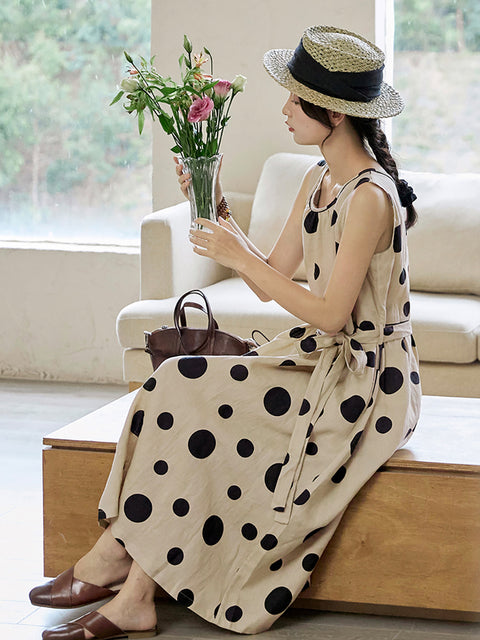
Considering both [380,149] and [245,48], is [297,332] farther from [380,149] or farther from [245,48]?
[245,48]

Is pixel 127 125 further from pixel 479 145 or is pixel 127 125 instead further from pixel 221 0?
pixel 479 145

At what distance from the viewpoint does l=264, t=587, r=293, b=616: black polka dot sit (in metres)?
1.96

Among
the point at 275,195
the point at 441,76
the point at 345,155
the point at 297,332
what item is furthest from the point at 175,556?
the point at 441,76

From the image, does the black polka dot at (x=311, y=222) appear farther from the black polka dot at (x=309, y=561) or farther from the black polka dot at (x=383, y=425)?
the black polka dot at (x=309, y=561)

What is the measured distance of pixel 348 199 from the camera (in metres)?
2.03

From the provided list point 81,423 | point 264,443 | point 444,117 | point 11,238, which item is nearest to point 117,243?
point 11,238

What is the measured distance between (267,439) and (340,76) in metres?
0.73

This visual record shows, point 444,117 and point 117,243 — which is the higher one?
point 444,117

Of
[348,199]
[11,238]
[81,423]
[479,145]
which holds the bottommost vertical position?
[11,238]

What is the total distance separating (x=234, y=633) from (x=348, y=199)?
881 millimetres

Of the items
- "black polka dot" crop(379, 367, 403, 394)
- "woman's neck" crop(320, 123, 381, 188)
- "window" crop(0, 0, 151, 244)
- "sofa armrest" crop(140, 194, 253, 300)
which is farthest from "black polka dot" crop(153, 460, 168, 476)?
"window" crop(0, 0, 151, 244)

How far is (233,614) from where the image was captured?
1955 mm

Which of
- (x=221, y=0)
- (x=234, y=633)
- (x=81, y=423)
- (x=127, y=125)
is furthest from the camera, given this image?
(x=127, y=125)

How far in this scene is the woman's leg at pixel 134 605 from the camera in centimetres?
194
